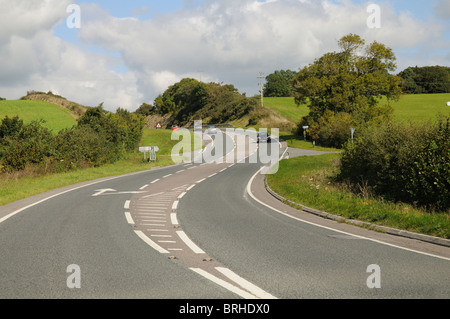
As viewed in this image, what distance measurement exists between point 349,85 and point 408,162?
41.7 meters

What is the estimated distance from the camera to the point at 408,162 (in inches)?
607

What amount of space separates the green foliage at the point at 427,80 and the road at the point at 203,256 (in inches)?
4408

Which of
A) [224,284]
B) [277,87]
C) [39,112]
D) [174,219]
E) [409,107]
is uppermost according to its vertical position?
[277,87]

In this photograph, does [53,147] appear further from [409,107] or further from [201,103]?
[201,103]

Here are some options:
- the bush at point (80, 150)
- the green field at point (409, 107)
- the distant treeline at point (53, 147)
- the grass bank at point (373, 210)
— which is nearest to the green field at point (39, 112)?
the distant treeline at point (53, 147)

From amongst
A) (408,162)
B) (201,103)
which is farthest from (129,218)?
(201,103)

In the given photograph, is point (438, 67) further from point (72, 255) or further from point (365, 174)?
point (72, 255)

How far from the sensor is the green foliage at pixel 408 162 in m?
13.5

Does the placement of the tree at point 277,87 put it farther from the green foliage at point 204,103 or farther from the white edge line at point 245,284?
the white edge line at point 245,284

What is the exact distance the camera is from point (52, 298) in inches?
203

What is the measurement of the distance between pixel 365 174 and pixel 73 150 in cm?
2111

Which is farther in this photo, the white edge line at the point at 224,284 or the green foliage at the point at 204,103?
the green foliage at the point at 204,103

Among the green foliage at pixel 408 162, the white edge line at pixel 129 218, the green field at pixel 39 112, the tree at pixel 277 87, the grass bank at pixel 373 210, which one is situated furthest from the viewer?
the tree at pixel 277 87
